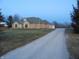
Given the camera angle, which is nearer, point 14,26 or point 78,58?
point 78,58

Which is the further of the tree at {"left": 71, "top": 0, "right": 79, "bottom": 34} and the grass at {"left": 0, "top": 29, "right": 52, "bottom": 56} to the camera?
the tree at {"left": 71, "top": 0, "right": 79, "bottom": 34}

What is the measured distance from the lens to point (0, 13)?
116 feet

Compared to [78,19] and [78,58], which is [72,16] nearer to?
[78,19]

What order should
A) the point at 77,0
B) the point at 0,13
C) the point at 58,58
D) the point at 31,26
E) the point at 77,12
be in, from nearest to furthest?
the point at 58,58, the point at 0,13, the point at 77,12, the point at 77,0, the point at 31,26

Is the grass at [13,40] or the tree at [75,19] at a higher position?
the tree at [75,19]

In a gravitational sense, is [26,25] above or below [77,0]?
below

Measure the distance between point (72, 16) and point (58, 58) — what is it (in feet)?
133

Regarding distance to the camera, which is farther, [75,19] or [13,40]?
[75,19]

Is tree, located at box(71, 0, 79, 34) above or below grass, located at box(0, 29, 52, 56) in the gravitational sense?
above

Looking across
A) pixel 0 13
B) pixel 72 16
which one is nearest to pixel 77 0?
pixel 72 16

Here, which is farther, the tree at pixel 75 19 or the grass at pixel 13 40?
the tree at pixel 75 19

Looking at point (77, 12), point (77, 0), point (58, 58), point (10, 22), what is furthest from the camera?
point (10, 22)

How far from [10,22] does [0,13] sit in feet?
250

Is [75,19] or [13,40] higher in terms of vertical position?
[75,19]
